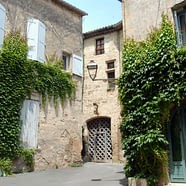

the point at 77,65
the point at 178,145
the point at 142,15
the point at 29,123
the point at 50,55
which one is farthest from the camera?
the point at 77,65

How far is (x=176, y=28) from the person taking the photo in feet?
26.5

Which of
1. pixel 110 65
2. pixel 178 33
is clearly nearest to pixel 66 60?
pixel 110 65

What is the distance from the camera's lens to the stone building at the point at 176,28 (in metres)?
7.35

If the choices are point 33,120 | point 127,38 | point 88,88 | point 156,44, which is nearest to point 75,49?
point 88,88

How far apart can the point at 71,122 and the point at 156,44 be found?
696 cm

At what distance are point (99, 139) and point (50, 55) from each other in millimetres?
5571

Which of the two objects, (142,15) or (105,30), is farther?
(105,30)

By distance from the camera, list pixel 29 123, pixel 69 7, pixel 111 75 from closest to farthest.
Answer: pixel 29 123 → pixel 69 7 → pixel 111 75

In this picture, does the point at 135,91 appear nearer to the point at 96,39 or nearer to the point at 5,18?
the point at 5,18

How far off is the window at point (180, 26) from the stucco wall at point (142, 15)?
0.68 feet

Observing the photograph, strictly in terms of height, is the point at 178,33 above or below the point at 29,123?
above

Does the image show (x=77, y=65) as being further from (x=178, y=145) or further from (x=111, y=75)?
(x=178, y=145)

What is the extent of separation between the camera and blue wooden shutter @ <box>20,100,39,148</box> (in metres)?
11.3

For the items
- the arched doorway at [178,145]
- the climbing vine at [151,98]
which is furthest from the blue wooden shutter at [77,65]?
the arched doorway at [178,145]
